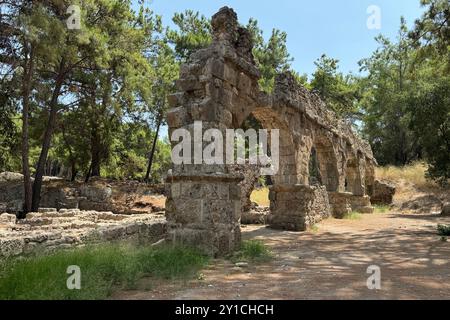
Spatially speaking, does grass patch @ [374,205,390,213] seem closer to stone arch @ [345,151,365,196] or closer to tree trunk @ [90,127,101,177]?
stone arch @ [345,151,365,196]

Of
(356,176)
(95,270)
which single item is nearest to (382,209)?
(356,176)

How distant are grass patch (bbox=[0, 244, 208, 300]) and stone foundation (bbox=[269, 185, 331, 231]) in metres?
5.71

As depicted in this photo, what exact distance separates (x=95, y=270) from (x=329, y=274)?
2.96m

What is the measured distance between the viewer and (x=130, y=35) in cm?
1691

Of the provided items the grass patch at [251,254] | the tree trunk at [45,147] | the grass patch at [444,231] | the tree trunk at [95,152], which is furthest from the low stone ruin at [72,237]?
the tree trunk at [95,152]

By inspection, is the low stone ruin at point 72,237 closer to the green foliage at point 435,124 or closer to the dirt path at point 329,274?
the dirt path at point 329,274

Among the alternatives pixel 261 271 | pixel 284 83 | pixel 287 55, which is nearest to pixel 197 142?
pixel 261 271

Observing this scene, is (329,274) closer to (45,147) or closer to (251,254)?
(251,254)

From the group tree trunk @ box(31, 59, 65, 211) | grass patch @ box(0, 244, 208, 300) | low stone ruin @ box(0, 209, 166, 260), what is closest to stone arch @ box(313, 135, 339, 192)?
low stone ruin @ box(0, 209, 166, 260)

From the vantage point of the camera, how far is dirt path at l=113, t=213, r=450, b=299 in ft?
13.5

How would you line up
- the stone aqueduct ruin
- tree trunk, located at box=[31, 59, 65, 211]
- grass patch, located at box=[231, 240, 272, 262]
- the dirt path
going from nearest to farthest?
the dirt path → grass patch, located at box=[231, 240, 272, 262] → the stone aqueduct ruin → tree trunk, located at box=[31, 59, 65, 211]

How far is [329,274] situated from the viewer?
17.0 ft
